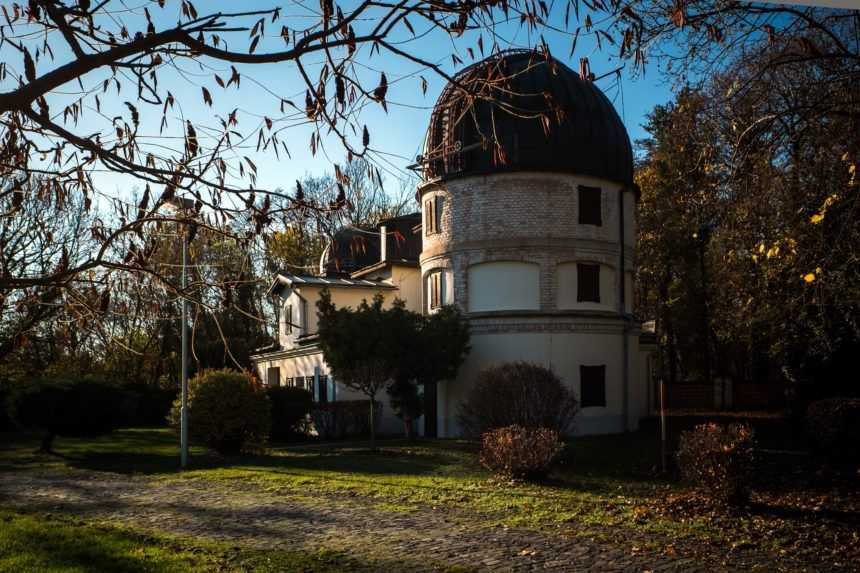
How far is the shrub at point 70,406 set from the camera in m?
25.2

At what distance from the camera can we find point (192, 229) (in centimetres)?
551

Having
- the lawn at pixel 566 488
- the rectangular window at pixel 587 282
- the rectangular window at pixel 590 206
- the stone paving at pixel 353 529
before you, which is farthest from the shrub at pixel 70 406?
the rectangular window at pixel 590 206

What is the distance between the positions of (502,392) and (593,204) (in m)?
10.1

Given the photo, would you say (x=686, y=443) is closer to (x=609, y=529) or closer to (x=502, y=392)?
(x=609, y=529)

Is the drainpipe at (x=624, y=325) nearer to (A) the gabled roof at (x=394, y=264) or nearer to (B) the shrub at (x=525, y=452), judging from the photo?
(A) the gabled roof at (x=394, y=264)

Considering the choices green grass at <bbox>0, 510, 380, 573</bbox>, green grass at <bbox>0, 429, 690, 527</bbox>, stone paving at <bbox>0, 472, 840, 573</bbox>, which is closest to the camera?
green grass at <bbox>0, 510, 380, 573</bbox>

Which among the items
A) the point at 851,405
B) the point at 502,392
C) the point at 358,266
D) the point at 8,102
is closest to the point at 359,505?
the point at 502,392

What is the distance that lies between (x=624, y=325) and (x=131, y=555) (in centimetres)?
2185

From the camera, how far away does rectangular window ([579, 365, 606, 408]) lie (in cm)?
2767

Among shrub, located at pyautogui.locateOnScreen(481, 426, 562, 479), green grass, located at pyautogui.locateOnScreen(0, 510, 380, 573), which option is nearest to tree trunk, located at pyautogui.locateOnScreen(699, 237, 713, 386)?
Answer: shrub, located at pyautogui.locateOnScreen(481, 426, 562, 479)

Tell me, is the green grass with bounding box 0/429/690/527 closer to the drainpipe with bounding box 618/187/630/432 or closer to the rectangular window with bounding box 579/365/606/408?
the rectangular window with bounding box 579/365/606/408

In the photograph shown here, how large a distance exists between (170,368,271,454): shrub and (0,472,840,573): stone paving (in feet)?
18.2

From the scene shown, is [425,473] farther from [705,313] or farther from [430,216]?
[705,313]

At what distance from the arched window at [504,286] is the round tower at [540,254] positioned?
0.03m
